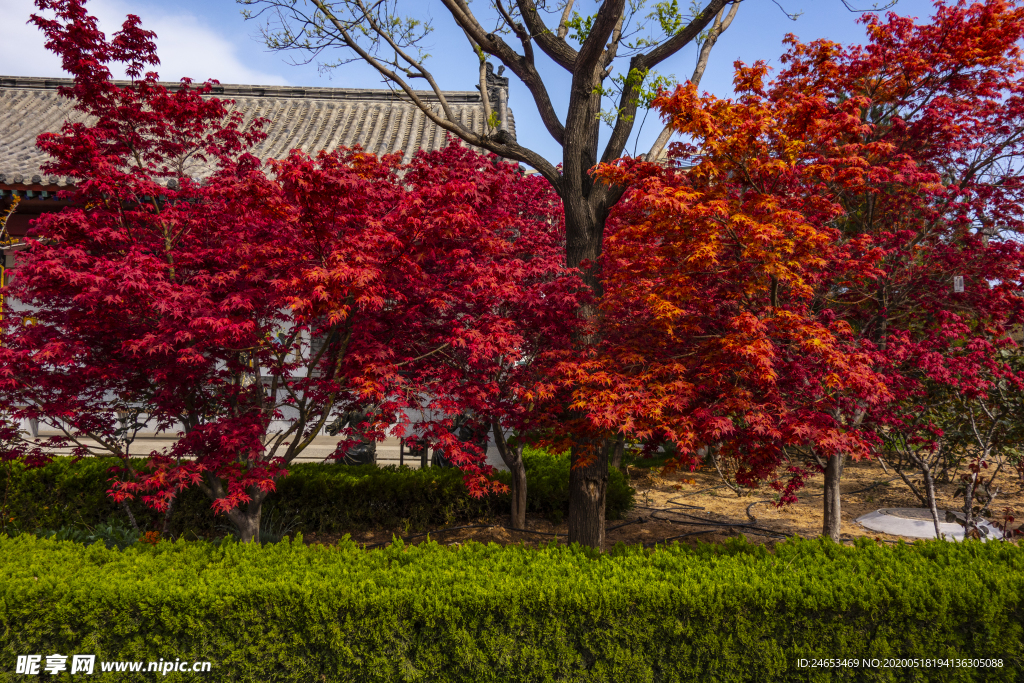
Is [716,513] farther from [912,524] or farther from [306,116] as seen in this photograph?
[306,116]

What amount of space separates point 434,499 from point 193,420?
290 centimetres

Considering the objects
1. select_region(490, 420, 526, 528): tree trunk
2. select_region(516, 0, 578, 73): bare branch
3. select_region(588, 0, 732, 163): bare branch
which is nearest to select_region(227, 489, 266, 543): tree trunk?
select_region(490, 420, 526, 528): tree trunk

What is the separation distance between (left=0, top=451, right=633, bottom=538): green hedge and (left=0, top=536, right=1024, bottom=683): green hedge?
2.88m

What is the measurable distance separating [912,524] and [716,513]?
2.34 metres

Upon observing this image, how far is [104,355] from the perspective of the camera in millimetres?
4910

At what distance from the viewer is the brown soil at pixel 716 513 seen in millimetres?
6793

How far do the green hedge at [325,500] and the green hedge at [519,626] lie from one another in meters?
2.88

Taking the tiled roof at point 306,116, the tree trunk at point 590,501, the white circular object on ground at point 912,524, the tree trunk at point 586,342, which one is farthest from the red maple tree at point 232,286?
the tiled roof at point 306,116

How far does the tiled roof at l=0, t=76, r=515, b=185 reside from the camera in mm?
12352

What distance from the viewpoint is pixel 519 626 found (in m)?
3.56

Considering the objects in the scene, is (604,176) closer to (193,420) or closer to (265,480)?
(265,480)

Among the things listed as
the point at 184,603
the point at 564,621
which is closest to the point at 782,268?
the point at 564,621

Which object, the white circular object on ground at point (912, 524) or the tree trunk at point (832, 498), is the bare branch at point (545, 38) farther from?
the white circular object on ground at point (912, 524)

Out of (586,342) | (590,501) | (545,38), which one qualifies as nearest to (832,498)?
(590,501)
